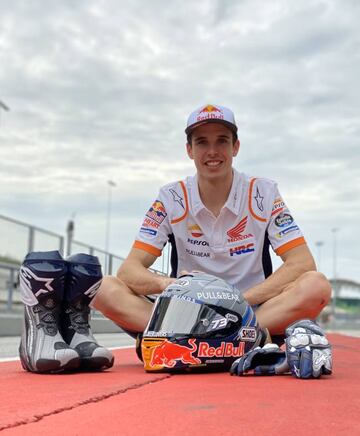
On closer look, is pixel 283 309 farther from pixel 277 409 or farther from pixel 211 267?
pixel 277 409

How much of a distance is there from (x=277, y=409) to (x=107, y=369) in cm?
183

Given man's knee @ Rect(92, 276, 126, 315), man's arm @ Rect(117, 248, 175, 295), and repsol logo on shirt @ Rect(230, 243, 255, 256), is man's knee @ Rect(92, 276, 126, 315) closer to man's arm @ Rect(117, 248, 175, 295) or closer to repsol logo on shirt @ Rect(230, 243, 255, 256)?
man's arm @ Rect(117, 248, 175, 295)

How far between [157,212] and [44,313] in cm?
132

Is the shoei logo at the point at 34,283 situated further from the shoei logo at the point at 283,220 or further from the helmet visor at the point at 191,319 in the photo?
the shoei logo at the point at 283,220

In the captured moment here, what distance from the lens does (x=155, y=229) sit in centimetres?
462

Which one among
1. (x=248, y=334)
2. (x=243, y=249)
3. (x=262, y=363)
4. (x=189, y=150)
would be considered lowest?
(x=262, y=363)

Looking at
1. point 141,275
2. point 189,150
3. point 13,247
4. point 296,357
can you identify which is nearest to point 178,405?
point 296,357

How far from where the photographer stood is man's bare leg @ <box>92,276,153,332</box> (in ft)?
14.2

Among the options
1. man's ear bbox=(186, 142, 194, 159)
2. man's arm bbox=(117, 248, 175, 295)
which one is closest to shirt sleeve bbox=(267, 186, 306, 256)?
man's ear bbox=(186, 142, 194, 159)

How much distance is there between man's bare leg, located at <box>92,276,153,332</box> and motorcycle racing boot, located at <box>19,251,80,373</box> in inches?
30.1

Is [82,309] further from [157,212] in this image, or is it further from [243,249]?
[243,249]

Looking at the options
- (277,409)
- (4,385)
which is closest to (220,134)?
(4,385)

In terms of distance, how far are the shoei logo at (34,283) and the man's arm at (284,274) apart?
1319 millimetres

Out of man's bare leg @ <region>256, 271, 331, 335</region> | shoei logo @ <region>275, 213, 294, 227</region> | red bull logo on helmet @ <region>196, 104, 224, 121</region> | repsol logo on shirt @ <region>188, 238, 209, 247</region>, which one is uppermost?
red bull logo on helmet @ <region>196, 104, 224, 121</region>
